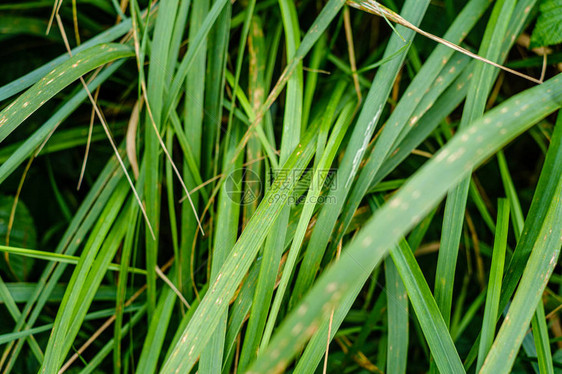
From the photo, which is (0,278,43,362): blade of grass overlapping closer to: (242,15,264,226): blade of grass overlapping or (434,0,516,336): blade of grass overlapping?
(242,15,264,226): blade of grass overlapping

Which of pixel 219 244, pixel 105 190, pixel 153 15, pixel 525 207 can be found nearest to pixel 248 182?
pixel 219 244

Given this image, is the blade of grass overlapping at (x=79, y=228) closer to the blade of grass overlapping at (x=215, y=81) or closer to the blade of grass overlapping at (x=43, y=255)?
the blade of grass overlapping at (x=43, y=255)

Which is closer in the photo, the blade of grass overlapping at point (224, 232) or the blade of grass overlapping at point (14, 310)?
the blade of grass overlapping at point (224, 232)

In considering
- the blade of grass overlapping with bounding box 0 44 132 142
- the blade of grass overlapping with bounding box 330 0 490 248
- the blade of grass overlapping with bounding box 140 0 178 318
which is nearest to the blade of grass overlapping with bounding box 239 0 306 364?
the blade of grass overlapping with bounding box 330 0 490 248

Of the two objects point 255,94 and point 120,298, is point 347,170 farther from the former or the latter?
point 120,298

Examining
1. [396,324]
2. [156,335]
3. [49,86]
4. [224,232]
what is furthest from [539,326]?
[49,86]

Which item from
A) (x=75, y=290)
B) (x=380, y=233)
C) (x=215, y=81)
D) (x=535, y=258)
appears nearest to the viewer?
(x=380, y=233)

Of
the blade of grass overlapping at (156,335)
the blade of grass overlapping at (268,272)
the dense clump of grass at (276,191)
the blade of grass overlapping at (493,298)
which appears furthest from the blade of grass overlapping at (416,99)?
the blade of grass overlapping at (156,335)

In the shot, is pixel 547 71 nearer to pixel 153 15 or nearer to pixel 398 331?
pixel 398 331
